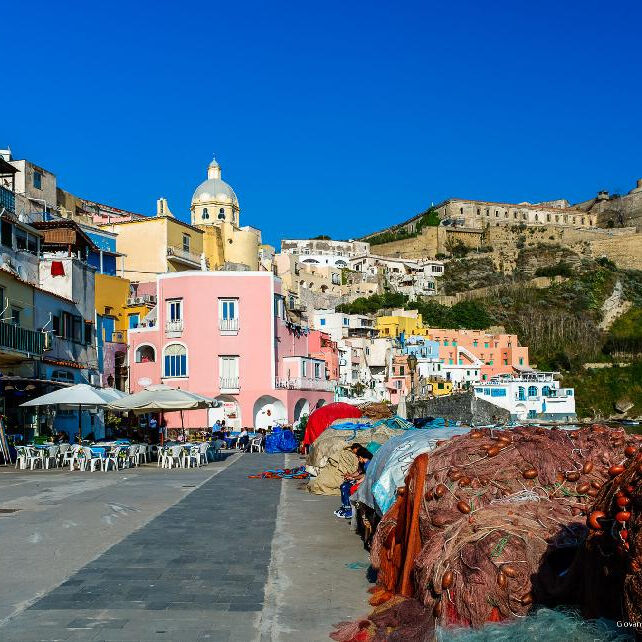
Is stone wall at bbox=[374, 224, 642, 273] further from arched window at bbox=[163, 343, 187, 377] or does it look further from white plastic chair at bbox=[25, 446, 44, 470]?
white plastic chair at bbox=[25, 446, 44, 470]

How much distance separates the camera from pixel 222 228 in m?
74.8

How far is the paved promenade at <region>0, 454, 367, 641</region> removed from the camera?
21.3 feet

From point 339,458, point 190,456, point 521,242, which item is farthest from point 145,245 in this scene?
point 521,242

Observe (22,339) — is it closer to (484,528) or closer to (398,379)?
(484,528)

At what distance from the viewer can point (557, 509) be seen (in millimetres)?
6297

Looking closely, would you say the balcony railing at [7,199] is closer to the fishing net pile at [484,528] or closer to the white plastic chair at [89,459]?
the white plastic chair at [89,459]

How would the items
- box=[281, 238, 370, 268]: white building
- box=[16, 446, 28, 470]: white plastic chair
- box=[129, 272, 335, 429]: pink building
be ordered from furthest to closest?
box=[281, 238, 370, 268]: white building → box=[129, 272, 335, 429]: pink building → box=[16, 446, 28, 470]: white plastic chair

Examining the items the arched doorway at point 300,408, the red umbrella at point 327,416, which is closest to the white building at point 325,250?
the arched doorway at point 300,408

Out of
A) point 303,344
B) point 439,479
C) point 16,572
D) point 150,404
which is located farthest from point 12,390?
point 303,344

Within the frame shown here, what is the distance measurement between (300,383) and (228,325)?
5.58 metres

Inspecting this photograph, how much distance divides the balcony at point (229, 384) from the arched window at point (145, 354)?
4500mm

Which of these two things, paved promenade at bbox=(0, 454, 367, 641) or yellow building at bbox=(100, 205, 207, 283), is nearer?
paved promenade at bbox=(0, 454, 367, 641)

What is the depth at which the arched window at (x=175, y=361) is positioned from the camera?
4669 centimetres

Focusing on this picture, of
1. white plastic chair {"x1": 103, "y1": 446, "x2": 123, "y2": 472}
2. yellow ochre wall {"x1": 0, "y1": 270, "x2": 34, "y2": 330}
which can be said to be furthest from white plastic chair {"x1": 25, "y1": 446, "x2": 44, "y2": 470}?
yellow ochre wall {"x1": 0, "y1": 270, "x2": 34, "y2": 330}
